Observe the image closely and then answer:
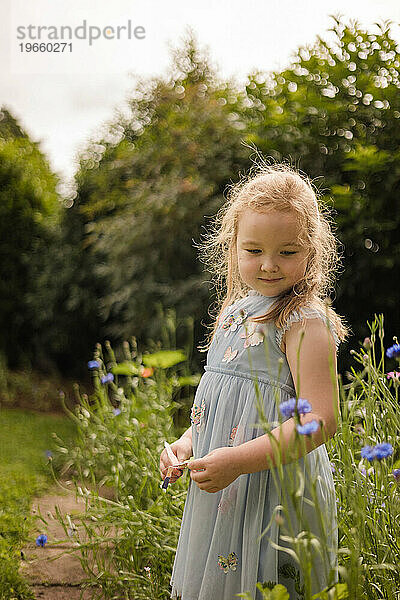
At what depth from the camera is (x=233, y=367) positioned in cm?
145

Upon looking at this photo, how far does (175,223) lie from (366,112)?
129cm

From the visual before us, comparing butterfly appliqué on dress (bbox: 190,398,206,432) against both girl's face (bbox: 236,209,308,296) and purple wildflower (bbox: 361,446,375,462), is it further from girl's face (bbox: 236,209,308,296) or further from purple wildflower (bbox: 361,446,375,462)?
purple wildflower (bbox: 361,446,375,462)

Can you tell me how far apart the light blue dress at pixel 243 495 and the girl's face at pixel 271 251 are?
→ 0.08 metres

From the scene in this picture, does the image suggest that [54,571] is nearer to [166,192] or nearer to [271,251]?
[271,251]

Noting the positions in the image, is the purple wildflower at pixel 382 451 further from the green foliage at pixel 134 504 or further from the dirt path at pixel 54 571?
the dirt path at pixel 54 571

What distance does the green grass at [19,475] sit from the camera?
230 centimetres

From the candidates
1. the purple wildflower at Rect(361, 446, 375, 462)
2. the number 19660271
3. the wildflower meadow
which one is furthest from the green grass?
the number 19660271

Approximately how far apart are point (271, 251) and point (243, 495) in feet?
1.74

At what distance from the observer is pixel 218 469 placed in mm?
1272

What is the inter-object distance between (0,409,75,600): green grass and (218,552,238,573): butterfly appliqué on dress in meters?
1.10

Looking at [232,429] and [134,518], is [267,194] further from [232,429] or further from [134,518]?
[134,518]

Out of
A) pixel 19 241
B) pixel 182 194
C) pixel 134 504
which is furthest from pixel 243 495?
pixel 19 241

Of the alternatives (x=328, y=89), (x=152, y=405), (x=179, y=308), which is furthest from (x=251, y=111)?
(x=152, y=405)

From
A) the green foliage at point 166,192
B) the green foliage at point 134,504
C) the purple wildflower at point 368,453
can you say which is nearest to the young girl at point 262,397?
the purple wildflower at point 368,453
